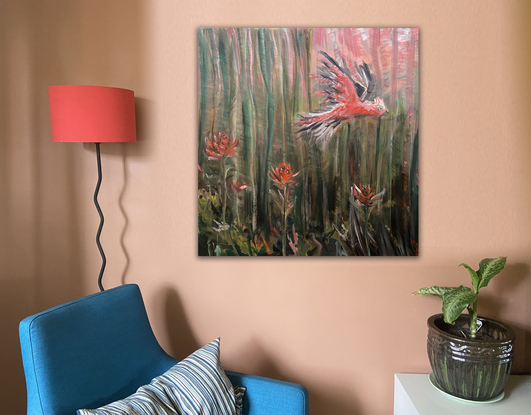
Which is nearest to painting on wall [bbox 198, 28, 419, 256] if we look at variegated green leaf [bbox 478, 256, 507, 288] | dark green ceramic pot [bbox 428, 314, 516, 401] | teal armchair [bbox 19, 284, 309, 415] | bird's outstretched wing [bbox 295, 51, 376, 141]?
bird's outstretched wing [bbox 295, 51, 376, 141]

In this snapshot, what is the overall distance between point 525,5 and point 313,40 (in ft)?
3.37

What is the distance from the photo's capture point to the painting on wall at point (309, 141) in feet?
6.36

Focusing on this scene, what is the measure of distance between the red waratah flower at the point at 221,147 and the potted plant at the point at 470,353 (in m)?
1.11

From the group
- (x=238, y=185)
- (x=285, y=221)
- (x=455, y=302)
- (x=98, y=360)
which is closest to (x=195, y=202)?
(x=238, y=185)

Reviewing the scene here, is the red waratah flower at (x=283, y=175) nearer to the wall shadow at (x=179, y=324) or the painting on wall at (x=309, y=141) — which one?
the painting on wall at (x=309, y=141)

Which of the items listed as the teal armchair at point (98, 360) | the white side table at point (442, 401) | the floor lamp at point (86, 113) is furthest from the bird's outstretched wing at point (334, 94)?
the white side table at point (442, 401)

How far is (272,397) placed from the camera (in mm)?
1593

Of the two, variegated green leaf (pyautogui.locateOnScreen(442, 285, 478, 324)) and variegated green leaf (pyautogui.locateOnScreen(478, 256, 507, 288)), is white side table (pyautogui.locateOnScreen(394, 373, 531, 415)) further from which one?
variegated green leaf (pyautogui.locateOnScreen(478, 256, 507, 288))

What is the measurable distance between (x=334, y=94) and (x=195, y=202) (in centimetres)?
87

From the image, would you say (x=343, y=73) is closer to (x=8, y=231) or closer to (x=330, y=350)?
(x=330, y=350)

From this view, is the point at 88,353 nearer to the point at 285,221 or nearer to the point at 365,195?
the point at 285,221

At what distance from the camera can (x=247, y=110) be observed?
196 cm

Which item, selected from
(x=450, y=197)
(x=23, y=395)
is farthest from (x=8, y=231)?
(x=450, y=197)

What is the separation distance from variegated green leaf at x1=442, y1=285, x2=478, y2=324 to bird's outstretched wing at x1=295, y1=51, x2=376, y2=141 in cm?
90
